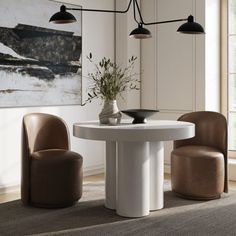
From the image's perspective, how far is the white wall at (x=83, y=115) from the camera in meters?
5.16

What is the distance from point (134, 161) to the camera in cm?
385

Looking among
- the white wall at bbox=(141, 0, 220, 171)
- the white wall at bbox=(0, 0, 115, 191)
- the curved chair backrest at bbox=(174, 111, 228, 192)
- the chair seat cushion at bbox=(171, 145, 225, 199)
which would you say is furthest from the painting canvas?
the chair seat cushion at bbox=(171, 145, 225, 199)

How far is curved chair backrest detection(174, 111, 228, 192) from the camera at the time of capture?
15.3ft

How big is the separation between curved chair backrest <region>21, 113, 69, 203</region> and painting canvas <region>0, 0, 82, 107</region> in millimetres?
674

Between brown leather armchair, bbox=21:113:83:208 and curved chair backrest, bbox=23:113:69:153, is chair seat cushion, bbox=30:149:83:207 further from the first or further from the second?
curved chair backrest, bbox=23:113:69:153

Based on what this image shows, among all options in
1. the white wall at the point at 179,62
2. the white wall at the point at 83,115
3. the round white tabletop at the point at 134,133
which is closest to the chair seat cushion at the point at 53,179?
the round white tabletop at the point at 134,133

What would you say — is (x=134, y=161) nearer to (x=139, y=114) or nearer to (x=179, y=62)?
(x=139, y=114)

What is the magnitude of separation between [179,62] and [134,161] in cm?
265

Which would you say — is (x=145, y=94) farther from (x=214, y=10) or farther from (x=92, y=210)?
(x=92, y=210)

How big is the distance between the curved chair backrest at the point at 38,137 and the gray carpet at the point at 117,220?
326mm

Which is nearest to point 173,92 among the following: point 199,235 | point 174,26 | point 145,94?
point 145,94

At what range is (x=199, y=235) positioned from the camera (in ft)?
11.2

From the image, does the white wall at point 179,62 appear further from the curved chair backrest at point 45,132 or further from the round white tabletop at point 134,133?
the round white tabletop at point 134,133

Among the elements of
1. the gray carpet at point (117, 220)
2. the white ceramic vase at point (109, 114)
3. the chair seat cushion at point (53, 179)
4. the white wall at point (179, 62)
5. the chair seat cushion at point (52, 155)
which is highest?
the white wall at point (179, 62)
